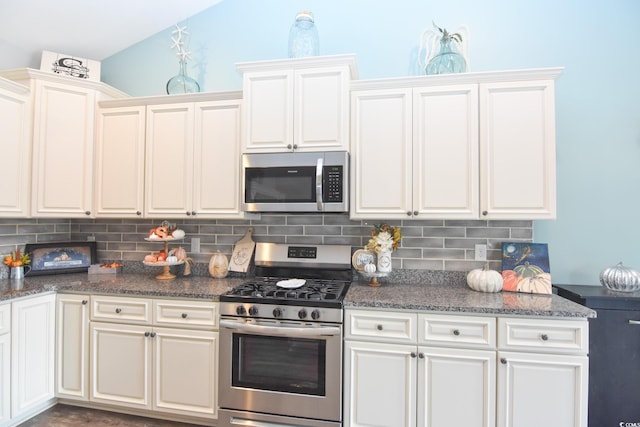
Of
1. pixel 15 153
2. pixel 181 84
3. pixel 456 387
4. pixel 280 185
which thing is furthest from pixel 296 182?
pixel 15 153

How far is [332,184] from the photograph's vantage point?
2186mm

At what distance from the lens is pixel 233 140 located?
2.44 meters

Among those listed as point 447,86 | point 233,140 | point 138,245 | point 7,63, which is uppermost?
point 7,63

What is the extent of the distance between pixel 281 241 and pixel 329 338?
0.98m

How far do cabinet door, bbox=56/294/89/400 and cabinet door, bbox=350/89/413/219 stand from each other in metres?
2.00

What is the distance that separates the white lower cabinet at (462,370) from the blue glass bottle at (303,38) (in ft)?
6.16

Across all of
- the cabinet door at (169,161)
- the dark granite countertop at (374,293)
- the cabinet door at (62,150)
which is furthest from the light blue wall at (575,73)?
the cabinet door at (62,150)

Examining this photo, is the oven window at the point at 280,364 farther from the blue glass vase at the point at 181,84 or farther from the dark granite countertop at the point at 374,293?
the blue glass vase at the point at 181,84

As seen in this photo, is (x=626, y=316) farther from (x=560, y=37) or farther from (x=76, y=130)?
(x=76, y=130)

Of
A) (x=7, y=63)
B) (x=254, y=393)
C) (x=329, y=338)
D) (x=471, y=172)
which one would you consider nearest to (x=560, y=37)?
(x=471, y=172)

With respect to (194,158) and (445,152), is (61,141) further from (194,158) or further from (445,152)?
(445,152)

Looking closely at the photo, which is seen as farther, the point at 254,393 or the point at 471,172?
the point at 471,172

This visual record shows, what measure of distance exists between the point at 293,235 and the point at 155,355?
49.2 inches

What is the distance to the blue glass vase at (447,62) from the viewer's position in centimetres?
231
